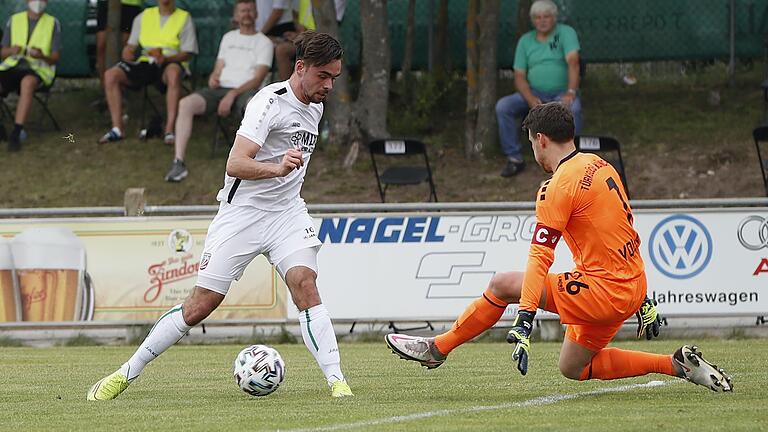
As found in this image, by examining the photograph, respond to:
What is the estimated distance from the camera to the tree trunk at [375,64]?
1773 cm

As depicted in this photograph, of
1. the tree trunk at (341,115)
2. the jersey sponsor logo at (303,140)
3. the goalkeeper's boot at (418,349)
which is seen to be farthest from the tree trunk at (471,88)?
the goalkeeper's boot at (418,349)

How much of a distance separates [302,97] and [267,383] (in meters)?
1.67

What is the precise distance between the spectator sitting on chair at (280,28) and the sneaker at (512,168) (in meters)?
3.09

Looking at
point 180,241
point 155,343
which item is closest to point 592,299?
point 155,343

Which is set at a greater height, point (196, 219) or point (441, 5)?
point (441, 5)

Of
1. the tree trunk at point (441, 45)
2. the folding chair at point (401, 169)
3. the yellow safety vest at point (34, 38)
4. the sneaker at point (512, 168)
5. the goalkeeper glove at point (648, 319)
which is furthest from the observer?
the tree trunk at point (441, 45)

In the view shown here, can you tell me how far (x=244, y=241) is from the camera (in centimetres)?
801

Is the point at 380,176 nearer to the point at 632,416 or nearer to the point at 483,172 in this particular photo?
the point at 483,172

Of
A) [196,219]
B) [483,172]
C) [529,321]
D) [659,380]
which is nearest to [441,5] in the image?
[483,172]

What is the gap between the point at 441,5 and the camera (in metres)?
19.0

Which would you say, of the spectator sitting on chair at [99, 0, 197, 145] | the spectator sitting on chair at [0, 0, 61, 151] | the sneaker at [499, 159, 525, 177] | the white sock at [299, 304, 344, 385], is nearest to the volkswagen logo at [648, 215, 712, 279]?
the sneaker at [499, 159, 525, 177]

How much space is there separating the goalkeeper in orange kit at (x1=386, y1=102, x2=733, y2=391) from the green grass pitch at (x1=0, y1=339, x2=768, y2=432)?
0.65 ft

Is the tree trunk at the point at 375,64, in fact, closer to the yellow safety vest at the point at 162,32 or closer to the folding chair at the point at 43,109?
the yellow safety vest at the point at 162,32

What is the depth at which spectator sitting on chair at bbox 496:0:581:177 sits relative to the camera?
1656 cm
